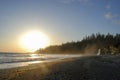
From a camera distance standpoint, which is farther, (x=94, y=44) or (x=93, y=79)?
(x=94, y=44)

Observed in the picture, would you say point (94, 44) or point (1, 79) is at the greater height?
point (94, 44)

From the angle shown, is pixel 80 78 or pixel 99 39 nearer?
pixel 80 78

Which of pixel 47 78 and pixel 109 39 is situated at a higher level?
pixel 109 39

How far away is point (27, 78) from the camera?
15.9 metres

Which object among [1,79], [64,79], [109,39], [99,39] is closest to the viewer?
[64,79]

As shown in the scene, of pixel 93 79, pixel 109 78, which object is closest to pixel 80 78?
pixel 93 79

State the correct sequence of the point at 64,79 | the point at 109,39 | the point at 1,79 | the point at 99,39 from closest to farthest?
the point at 64,79 < the point at 1,79 < the point at 109,39 < the point at 99,39

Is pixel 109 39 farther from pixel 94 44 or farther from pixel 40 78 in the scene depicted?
pixel 40 78

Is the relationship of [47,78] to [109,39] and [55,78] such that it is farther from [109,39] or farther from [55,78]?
[109,39]

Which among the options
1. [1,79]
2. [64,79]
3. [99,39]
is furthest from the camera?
[99,39]

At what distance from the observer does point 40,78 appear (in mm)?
15594

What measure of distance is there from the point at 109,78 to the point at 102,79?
850 mm

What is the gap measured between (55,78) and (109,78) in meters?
4.05

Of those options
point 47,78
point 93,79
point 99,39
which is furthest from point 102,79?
point 99,39
